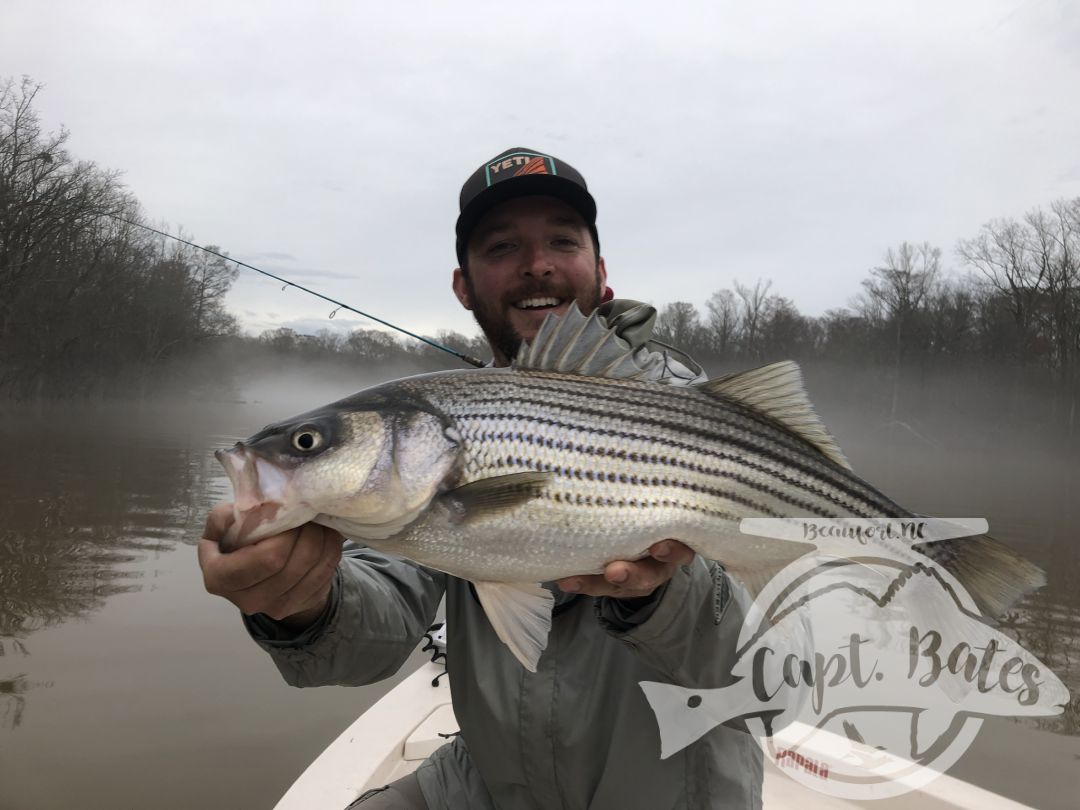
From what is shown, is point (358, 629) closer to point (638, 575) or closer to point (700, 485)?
point (638, 575)

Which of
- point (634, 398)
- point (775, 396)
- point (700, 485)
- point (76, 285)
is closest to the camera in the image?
point (700, 485)

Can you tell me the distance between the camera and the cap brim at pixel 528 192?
12.6 ft

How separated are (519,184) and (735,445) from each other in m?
2.17

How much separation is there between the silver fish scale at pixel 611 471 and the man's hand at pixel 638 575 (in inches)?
1.6

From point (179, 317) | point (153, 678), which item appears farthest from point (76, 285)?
point (153, 678)

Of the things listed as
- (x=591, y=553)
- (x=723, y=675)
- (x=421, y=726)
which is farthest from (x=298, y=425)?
(x=421, y=726)

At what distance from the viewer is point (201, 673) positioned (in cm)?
686

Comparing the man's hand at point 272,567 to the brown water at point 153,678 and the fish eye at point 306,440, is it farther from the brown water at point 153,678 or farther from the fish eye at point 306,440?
the brown water at point 153,678

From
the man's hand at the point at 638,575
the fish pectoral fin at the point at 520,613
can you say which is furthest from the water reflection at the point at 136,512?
the man's hand at the point at 638,575

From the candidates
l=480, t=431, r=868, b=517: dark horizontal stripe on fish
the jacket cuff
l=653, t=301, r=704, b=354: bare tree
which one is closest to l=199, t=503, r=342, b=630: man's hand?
the jacket cuff

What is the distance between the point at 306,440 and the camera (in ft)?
7.33

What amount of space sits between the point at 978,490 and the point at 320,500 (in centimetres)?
2916

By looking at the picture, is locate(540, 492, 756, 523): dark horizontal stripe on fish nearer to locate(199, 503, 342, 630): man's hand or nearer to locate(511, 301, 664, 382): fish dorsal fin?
locate(511, 301, 664, 382): fish dorsal fin

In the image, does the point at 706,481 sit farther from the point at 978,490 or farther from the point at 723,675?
the point at 978,490
